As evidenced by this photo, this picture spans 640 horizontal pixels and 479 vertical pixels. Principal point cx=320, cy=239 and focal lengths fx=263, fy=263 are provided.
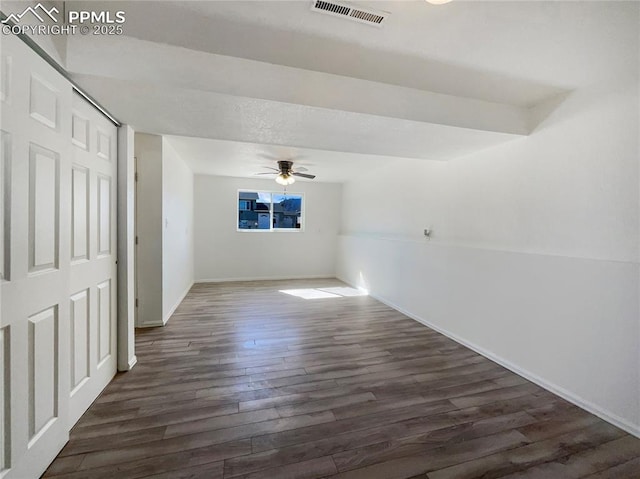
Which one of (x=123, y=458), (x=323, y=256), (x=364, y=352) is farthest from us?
(x=323, y=256)

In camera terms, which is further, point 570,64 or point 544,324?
point 544,324

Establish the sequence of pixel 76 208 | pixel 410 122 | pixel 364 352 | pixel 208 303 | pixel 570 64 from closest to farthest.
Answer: pixel 76 208, pixel 570 64, pixel 410 122, pixel 364 352, pixel 208 303

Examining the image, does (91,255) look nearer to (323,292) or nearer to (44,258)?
(44,258)

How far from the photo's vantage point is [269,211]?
21.6 feet

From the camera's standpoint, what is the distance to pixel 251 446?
1.55 meters

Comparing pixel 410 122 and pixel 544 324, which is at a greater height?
pixel 410 122

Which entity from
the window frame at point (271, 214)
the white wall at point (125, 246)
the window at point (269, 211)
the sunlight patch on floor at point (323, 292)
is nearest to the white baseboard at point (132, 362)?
the white wall at point (125, 246)

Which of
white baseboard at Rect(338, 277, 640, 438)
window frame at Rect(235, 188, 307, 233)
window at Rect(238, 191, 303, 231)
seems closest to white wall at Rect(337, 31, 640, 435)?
white baseboard at Rect(338, 277, 640, 438)

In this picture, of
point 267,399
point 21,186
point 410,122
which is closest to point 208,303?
point 267,399

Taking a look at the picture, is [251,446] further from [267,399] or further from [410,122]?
[410,122]

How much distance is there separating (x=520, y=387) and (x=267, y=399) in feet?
6.92

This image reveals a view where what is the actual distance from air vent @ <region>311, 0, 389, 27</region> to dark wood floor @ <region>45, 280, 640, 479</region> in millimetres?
2446

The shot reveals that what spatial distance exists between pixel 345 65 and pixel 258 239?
16.5 ft

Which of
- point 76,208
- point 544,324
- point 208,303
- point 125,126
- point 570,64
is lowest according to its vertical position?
point 208,303
